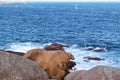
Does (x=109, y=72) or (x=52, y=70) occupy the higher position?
(x=109, y=72)

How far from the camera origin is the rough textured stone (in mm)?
10969

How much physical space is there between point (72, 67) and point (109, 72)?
18.9m

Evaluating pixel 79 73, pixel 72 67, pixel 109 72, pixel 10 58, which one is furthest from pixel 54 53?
pixel 10 58

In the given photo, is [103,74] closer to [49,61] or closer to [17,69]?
[17,69]

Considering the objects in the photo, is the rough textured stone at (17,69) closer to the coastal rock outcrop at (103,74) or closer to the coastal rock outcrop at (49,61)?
the coastal rock outcrop at (103,74)

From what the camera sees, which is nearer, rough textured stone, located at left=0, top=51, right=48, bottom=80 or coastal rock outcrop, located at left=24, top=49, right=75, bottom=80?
rough textured stone, located at left=0, top=51, right=48, bottom=80

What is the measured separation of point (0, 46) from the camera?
49625mm

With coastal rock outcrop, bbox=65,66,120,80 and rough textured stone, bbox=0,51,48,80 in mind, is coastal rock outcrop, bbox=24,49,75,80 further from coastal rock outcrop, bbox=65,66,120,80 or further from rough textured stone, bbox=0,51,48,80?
rough textured stone, bbox=0,51,48,80

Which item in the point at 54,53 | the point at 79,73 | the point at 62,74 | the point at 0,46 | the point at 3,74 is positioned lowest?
the point at 0,46

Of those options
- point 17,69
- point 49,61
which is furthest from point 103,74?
point 49,61

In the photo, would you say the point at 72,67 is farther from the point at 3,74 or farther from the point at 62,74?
the point at 3,74

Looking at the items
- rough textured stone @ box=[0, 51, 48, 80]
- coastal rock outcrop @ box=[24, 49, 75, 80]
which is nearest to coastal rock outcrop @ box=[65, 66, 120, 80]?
rough textured stone @ box=[0, 51, 48, 80]

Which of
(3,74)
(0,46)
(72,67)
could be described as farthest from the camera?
(0,46)

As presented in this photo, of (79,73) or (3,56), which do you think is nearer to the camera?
(3,56)
